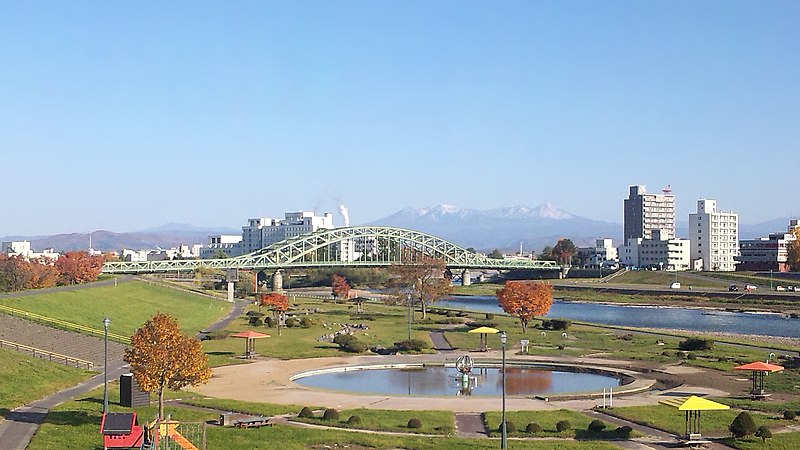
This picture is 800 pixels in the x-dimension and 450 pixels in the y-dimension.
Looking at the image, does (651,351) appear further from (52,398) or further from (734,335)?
(52,398)

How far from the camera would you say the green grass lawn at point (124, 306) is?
8169cm

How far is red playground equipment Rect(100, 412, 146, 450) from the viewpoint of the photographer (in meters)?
36.5

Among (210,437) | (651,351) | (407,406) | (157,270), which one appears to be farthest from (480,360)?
(157,270)

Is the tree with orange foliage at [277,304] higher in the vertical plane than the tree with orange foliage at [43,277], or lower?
lower

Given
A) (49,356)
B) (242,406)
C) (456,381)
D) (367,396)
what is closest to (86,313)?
(49,356)

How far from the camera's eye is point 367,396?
52812 mm

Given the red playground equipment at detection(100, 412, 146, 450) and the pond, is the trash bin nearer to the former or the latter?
the red playground equipment at detection(100, 412, 146, 450)

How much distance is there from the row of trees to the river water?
196ft

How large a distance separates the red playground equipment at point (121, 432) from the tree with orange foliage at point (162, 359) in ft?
14.5

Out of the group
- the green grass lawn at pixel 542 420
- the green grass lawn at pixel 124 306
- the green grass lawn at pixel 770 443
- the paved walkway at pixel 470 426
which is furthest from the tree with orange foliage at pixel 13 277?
the green grass lawn at pixel 770 443

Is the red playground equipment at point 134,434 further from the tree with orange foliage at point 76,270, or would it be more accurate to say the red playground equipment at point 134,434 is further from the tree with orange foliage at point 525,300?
the tree with orange foliage at point 76,270

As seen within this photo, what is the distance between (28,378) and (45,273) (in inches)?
3301

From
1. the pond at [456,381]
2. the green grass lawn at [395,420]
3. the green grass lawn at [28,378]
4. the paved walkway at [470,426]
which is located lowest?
the pond at [456,381]

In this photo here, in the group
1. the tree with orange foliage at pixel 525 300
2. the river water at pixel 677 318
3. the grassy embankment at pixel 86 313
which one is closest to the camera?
the grassy embankment at pixel 86 313
